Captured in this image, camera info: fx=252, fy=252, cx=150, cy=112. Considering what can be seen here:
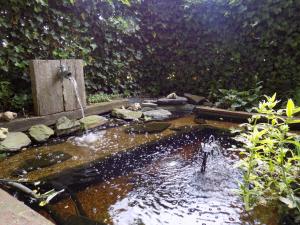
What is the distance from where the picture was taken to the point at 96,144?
11.5 ft

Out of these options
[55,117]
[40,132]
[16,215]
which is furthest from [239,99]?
[16,215]

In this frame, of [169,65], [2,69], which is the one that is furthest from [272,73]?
[2,69]

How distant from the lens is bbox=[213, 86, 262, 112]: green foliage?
509 centimetres

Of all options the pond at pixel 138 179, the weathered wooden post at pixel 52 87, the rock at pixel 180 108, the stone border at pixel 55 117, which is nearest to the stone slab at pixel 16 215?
the pond at pixel 138 179

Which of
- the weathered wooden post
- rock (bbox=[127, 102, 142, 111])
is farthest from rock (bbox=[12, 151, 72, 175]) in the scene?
rock (bbox=[127, 102, 142, 111])

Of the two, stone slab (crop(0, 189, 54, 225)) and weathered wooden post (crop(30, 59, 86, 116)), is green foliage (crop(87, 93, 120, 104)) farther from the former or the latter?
stone slab (crop(0, 189, 54, 225))

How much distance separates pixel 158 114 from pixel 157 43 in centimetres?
278

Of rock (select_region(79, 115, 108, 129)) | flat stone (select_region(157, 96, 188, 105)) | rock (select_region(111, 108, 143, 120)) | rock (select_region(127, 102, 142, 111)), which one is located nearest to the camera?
rock (select_region(79, 115, 108, 129))

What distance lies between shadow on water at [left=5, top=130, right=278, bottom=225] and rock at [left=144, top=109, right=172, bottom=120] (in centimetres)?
183

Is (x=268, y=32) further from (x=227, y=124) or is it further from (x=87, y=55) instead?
(x=87, y=55)

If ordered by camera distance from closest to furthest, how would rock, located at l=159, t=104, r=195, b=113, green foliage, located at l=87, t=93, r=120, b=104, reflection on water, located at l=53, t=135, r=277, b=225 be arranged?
reflection on water, located at l=53, t=135, r=277, b=225
green foliage, located at l=87, t=93, r=120, b=104
rock, located at l=159, t=104, r=195, b=113

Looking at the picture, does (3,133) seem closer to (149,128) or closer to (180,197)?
(149,128)

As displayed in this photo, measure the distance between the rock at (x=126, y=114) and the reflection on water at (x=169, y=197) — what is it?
6.72 ft

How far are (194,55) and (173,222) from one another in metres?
5.24
